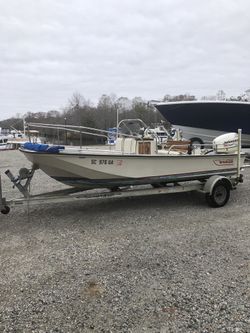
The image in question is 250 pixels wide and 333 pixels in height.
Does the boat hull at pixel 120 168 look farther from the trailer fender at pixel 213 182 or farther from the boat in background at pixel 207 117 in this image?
the boat in background at pixel 207 117

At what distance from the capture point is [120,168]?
5.33m

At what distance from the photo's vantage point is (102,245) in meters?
4.18

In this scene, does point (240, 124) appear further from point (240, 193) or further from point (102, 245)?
point (102, 245)

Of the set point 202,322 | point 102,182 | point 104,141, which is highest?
point 104,141

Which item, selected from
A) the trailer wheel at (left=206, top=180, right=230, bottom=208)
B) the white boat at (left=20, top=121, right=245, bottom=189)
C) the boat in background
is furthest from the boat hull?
the boat in background

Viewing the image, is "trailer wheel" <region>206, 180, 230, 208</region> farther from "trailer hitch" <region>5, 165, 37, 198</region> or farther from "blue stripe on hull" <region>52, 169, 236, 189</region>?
"trailer hitch" <region>5, 165, 37, 198</region>

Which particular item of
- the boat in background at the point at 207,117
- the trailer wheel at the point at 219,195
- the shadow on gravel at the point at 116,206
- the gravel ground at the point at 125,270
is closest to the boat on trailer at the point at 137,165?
the trailer wheel at the point at 219,195

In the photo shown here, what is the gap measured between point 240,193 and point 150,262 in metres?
4.06

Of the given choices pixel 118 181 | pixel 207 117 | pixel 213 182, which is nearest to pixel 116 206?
pixel 118 181

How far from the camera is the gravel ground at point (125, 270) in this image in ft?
8.75

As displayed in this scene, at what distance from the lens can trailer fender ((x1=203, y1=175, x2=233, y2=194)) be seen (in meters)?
5.85

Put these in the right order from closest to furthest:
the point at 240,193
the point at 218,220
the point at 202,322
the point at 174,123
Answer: the point at 202,322 → the point at 218,220 → the point at 240,193 → the point at 174,123

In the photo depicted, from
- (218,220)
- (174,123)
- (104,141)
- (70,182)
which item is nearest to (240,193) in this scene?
(218,220)

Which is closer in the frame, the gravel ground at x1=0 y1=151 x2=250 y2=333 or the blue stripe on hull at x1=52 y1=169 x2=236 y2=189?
the gravel ground at x1=0 y1=151 x2=250 y2=333
